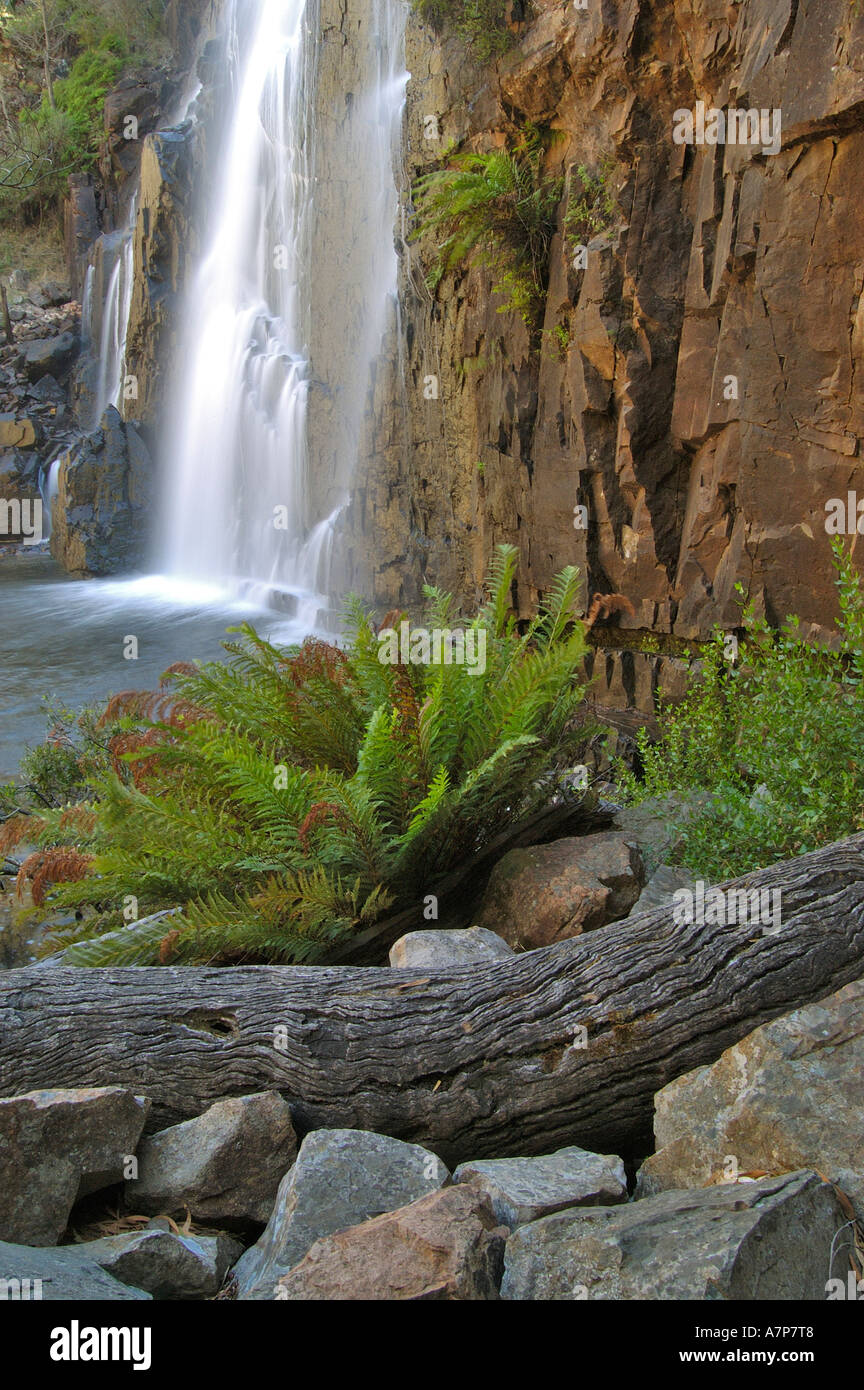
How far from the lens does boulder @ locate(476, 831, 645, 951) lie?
12.0 feet

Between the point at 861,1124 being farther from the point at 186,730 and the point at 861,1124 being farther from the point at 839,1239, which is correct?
the point at 186,730

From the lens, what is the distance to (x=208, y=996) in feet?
9.37

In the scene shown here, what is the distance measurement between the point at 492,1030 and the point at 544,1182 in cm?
44

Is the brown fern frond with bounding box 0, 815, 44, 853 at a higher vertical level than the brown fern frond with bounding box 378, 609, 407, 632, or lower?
lower

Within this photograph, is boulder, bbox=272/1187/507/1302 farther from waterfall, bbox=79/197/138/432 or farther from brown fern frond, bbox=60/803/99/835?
waterfall, bbox=79/197/138/432

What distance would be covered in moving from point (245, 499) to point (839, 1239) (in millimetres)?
19803

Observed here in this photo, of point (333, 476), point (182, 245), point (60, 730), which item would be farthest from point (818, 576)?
point (182, 245)

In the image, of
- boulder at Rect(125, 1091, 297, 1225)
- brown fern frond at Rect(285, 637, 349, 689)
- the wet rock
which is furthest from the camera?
the wet rock

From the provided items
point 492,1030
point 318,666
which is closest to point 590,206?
point 318,666

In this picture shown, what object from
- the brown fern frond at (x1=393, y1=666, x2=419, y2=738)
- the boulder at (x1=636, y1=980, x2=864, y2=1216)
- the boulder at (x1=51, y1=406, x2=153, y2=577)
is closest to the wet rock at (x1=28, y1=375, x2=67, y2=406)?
the boulder at (x1=51, y1=406, x2=153, y2=577)

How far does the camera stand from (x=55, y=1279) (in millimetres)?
1975

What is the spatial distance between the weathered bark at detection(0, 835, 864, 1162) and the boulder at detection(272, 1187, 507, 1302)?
1.78 feet

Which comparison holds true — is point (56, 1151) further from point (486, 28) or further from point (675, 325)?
point (486, 28)
